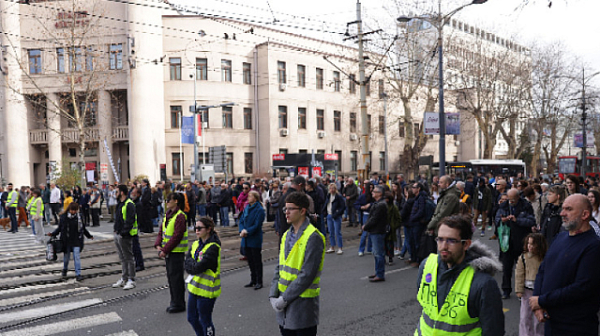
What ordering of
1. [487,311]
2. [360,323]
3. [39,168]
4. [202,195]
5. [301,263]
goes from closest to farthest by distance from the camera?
[487,311], [301,263], [360,323], [202,195], [39,168]

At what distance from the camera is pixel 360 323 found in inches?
246

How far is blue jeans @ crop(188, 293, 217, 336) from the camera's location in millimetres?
5148

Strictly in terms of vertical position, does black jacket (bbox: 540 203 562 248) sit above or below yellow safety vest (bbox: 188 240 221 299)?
above

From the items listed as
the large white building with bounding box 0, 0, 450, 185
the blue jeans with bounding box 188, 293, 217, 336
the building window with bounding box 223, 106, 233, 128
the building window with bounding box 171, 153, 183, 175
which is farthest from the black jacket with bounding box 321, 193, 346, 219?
the building window with bounding box 223, 106, 233, 128

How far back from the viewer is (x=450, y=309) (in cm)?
269

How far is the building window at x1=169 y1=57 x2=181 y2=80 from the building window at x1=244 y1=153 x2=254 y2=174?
8.86 m

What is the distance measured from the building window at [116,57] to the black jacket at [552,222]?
34.7 meters

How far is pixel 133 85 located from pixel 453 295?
118 feet

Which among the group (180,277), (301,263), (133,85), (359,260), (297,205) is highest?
(133,85)

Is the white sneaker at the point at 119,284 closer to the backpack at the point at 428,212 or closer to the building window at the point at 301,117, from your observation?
the backpack at the point at 428,212

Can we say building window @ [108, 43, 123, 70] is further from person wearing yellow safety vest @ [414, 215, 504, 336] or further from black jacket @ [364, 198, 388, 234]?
person wearing yellow safety vest @ [414, 215, 504, 336]

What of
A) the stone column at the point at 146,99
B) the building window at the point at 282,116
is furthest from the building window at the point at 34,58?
the building window at the point at 282,116

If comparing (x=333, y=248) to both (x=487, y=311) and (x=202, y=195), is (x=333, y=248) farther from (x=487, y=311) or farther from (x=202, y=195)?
(x=487, y=311)

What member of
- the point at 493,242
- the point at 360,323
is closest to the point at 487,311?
the point at 360,323
